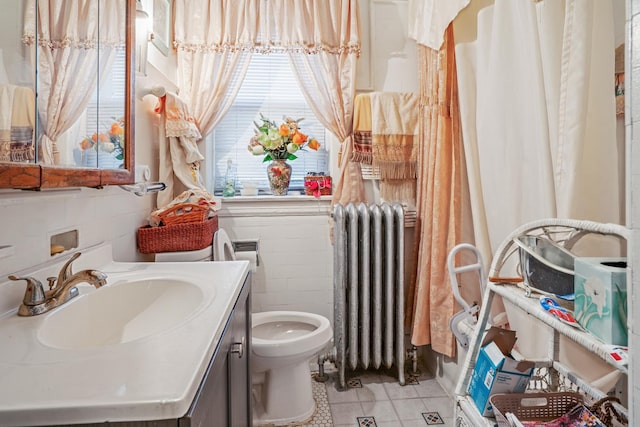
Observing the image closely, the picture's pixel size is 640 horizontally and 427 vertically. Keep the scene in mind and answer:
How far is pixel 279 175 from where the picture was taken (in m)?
2.22

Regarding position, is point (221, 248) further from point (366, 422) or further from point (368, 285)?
point (366, 422)

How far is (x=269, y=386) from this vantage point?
70.1 inches

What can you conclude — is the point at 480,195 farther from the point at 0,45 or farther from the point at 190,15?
the point at 190,15

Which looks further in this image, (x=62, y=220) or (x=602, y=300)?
(x=62, y=220)

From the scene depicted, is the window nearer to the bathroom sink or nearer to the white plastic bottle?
the white plastic bottle

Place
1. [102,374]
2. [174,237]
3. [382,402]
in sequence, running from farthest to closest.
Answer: [382,402], [174,237], [102,374]

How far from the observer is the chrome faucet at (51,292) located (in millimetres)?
847

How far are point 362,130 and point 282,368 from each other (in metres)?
1.38

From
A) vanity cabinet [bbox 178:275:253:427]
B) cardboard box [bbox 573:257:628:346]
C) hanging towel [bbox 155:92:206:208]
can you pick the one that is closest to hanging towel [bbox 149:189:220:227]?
hanging towel [bbox 155:92:206:208]

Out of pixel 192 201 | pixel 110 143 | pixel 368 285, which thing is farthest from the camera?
pixel 368 285

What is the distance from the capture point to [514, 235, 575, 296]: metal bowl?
0.81 m

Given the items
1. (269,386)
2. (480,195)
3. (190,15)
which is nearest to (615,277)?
(480,195)

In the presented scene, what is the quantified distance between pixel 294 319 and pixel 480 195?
1136 millimetres

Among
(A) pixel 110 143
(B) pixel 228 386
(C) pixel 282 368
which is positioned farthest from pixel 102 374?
(C) pixel 282 368
